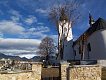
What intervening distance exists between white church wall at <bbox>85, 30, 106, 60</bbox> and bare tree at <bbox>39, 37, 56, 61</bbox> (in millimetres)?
22064

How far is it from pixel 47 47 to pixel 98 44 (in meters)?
27.0

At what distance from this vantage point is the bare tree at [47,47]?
71.4 meters

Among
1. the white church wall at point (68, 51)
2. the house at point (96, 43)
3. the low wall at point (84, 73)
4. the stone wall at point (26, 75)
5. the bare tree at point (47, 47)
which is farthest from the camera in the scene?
the bare tree at point (47, 47)

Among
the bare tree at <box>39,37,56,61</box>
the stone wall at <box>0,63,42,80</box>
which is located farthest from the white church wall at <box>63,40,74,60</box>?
the stone wall at <box>0,63,42,80</box>

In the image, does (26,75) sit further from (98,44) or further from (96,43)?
(96,43)

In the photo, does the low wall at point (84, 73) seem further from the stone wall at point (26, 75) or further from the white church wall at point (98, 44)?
the white church wall at point (98, 44)

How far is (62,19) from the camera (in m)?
40.6

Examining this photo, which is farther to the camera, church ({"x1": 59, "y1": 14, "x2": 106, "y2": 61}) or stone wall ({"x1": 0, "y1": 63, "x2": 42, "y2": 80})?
church ({"x1": 59, "y1": 14, "x2": 106, "y2": 61})

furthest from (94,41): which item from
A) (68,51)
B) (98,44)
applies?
(68,51)

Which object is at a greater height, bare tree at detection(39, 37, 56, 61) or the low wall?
bare tree at detection(39, 37, 56, 61)

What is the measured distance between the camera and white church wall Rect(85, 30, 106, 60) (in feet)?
152

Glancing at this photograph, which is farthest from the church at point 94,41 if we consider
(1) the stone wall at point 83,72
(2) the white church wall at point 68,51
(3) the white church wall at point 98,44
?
(1) the stone wall at point 83,72

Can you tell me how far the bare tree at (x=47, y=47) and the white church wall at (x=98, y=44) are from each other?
22.1 meters

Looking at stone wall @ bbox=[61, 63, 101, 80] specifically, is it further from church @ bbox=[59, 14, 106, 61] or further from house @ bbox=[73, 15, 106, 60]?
house @ bbox=[73, 15, 106, 60]
